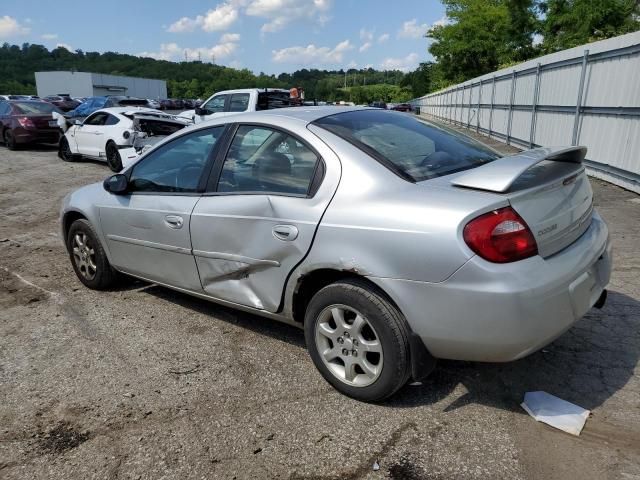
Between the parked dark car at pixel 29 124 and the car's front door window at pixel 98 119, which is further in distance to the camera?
the parked dark car at pixel 29 124

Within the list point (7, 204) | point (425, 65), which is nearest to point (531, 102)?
point (7, 204)

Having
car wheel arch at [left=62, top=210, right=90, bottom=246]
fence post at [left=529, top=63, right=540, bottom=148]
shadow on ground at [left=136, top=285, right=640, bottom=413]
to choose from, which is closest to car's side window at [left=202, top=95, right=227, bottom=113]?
fence post at [left=529, top=63, right=540, bottom=148]

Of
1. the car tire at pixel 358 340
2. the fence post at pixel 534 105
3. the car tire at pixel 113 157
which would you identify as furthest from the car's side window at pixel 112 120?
the car tire at pixel 358 340

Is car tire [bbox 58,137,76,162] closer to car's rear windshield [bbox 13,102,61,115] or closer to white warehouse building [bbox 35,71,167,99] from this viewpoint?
car's rear windshield [bbox 13,102,61,115]

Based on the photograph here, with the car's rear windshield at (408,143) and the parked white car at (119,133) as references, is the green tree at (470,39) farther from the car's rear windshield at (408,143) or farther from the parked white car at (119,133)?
the car's rear windshield at (408,143)

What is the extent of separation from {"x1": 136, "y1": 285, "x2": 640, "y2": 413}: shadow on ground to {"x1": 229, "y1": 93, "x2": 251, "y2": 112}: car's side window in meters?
9.87

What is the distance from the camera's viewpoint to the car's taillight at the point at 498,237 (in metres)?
2.39

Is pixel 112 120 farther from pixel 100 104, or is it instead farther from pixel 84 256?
pixel 100 104

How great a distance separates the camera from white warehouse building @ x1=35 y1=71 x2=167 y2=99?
74.7m

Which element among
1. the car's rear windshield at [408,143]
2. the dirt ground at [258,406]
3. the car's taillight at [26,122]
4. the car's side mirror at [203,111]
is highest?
the car's rear windshield at [408,143]

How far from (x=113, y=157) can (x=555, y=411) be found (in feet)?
37.5

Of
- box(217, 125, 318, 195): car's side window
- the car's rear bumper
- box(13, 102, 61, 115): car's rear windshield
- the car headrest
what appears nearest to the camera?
the car's rear bumper

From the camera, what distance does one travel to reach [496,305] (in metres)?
2.37

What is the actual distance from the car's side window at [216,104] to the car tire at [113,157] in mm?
2916
